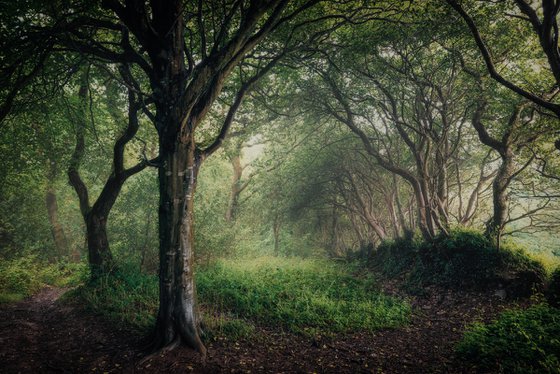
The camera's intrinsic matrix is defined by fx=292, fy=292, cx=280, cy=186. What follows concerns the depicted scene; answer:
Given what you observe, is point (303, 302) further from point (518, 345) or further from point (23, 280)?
point (23, 280)

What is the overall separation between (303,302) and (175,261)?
413cm

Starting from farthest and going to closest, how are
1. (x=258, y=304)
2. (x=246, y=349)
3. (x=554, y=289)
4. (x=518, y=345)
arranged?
1. (x=258, y=304)
2. (x=554, y=289)
3. (x=246, y=349)
4. (x=518, y=345)

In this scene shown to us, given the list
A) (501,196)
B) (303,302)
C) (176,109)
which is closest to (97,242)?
(176,109)

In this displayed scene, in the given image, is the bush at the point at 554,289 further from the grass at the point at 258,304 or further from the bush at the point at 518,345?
the grass at the point at 258,304

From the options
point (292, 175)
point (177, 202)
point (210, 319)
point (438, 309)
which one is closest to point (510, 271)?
point (438, 309)

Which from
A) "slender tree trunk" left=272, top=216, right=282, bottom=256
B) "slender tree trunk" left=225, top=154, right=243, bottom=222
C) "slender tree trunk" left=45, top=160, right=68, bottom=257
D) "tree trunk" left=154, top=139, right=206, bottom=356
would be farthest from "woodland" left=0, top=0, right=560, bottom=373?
"slender tree trunk" left=272, top=216, right=282, bottom=256

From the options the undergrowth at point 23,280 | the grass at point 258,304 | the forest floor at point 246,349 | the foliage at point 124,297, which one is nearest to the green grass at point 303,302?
the grass at point 258,304

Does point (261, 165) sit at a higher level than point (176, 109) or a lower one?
higher

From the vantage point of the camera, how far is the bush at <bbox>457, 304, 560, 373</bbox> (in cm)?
438

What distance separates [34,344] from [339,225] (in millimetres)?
20909

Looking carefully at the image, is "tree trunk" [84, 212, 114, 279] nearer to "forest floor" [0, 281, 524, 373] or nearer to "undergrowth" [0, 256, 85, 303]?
"undergrowth" [0, 256, 85, 303]

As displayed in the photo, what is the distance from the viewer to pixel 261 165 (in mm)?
17484

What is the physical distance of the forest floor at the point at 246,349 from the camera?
4.95 metres

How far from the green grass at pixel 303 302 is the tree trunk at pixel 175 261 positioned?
200cm
